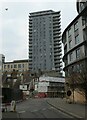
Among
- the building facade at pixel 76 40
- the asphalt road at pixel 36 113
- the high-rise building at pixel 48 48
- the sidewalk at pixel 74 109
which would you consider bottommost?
the asphalt road at pixel 36 113

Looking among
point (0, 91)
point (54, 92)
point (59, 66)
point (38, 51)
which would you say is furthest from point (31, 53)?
point (0, 91)

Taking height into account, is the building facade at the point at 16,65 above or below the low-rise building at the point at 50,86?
above

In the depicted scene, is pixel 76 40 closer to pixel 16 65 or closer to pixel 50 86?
pixel 50 86

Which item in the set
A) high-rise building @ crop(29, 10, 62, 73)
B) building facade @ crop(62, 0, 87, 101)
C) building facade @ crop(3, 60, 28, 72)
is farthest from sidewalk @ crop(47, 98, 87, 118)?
high-rise building @ crop(29, 10, 62, 73)

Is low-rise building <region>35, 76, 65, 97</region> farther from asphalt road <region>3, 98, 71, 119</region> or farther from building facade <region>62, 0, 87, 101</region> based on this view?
asphalt road <region>3, 98, 71, 119</region>

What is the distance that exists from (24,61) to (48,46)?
16955mm

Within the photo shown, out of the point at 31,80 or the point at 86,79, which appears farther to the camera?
the point at 31,80

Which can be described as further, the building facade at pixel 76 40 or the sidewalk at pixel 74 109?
the building facade at pixel 76 40

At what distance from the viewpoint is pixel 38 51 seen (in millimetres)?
194125

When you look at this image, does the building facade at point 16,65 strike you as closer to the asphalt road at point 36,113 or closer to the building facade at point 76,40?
the building facade at point 76,40

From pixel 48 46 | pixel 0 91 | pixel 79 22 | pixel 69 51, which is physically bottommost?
pixel 0 91

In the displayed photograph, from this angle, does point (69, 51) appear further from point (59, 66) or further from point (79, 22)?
point (59, 66)

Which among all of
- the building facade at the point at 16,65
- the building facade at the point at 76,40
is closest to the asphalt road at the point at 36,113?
the building facade at the point at 76,40

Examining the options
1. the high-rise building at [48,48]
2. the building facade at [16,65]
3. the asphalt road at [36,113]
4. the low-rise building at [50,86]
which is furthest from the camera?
the high-rise building at [48,48]
